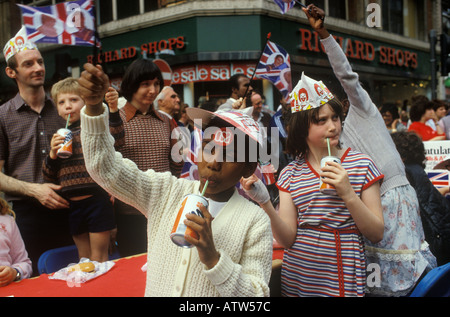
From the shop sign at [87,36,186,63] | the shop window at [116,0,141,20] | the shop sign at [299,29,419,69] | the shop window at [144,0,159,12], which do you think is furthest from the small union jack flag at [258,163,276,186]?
the shop window at [116,0,141,20]

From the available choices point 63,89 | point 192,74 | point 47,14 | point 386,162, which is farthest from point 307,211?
point 192,74

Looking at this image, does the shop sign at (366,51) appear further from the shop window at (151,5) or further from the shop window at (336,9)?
the shop window at (151,5)

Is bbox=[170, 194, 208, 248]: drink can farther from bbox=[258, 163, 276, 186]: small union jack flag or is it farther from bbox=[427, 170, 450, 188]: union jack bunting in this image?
bbox=[427, 170, 450, 188]: union jack bunting

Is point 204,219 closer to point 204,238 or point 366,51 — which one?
point 204,238

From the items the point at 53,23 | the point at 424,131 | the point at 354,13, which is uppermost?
the point at 354,13

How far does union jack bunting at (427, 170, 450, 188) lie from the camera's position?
4129 millimetres

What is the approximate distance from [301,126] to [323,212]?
418 mm

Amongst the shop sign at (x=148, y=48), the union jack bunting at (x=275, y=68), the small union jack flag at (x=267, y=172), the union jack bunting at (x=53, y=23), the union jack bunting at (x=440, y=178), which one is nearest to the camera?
the union jack bunting at (x=53, y=23)

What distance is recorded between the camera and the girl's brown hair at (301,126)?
1.98 meters

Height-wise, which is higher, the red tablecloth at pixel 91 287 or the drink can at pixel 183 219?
the drink can at pixel 183 219

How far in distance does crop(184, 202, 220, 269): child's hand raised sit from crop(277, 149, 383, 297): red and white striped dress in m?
0.73

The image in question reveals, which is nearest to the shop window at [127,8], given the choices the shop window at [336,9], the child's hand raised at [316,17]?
the shop window at [336,9]

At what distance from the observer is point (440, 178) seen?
13.7 feet

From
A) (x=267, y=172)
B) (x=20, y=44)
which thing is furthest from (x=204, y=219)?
(x=20, y=44)
